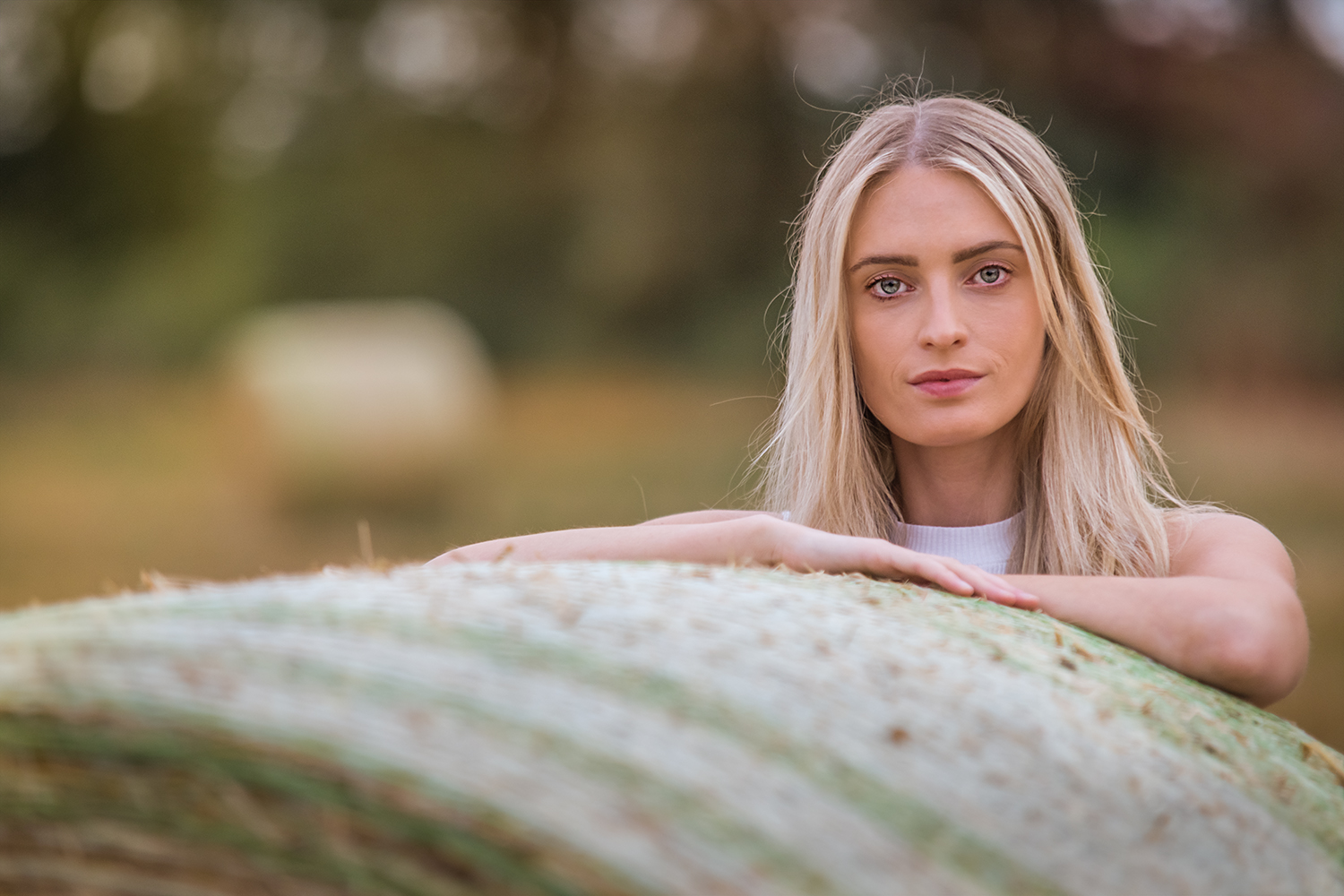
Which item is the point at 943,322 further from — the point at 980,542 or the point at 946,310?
the point at 980,542

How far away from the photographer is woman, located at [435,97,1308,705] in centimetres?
189

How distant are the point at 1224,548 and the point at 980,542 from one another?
0.41 m

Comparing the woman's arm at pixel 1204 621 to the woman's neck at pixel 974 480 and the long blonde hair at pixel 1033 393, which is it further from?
the woman's neck at pixel 974 480

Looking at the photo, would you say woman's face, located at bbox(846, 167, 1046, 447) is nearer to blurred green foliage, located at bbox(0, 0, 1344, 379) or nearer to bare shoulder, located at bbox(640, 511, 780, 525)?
bare shoulder, located at bbox(640, 511, 780, 525)

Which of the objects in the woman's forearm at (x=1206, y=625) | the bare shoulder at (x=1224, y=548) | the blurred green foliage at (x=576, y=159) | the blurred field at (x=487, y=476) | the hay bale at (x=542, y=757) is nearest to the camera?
the hay bale at (x=542, y=757)

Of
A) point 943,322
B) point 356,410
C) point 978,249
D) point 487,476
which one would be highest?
point 978,249

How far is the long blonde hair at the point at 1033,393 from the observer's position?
1936 millimetres

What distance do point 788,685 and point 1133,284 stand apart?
28.4ft

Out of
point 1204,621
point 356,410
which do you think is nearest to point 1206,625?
point 1204,621

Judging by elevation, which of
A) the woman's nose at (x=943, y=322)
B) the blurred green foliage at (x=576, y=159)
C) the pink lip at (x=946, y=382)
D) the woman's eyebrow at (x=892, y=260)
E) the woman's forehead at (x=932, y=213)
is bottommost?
the pink lip at (x=946, y=382)

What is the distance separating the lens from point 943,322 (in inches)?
73.8

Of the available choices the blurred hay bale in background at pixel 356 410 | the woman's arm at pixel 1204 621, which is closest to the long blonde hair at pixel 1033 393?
the woman's arm at pixel 1204 621

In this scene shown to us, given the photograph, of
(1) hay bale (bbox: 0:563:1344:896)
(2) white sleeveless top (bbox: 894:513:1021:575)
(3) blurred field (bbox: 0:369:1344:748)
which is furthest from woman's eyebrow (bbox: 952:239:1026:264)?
(3) blurred field (bbox: 0:369:1344:748)

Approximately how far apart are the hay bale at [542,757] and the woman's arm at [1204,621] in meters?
0.32
